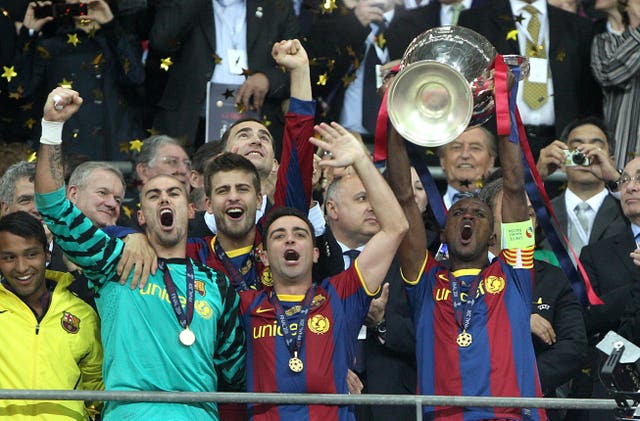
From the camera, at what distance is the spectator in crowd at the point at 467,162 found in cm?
1009

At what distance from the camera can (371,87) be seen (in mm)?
11023

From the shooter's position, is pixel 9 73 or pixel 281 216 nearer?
pixel 281 216

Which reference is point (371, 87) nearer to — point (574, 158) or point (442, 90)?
point (574, 158)

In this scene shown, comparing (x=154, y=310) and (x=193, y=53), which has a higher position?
(x=193, y=53)

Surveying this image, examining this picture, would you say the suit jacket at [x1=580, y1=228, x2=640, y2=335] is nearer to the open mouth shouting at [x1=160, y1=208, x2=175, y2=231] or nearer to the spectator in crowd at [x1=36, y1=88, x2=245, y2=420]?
the spectator in crowd at [x1=36, y1=88, x2=245, y2=420]

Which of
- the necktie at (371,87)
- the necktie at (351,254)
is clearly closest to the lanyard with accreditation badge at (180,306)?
the necktie at (351,254)

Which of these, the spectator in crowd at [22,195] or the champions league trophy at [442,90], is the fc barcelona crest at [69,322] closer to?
the spectator in crowd at [22,195]

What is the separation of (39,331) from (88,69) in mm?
3652

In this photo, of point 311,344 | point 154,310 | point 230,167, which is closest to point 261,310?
point 311,344

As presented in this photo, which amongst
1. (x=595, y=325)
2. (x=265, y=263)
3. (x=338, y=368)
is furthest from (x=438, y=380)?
(x=595, y=325)

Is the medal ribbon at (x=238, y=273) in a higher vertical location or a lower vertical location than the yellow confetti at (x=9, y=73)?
lower

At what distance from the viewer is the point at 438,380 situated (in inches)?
301

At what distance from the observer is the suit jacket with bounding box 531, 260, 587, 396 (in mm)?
8359

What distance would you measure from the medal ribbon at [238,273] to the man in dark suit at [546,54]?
138 inches
